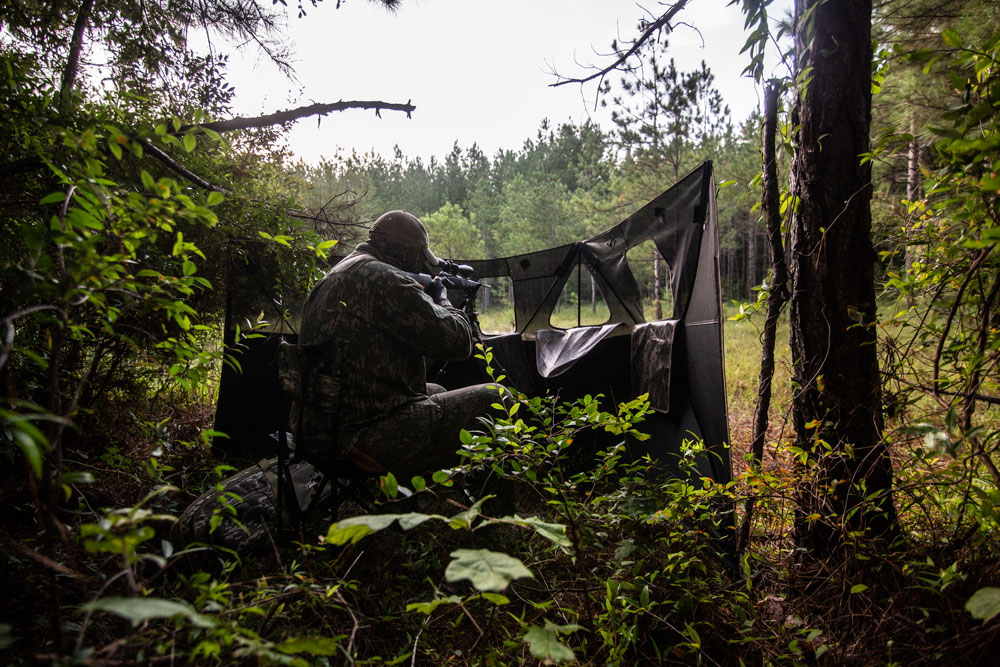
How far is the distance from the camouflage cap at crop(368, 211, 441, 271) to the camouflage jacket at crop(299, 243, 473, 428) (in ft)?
0.79

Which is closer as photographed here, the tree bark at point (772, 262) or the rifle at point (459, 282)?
the tree bark at point (772, 262)

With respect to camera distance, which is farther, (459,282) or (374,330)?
(459,282)

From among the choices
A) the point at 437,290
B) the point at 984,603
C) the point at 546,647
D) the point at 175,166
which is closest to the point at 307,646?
the point at 546,647

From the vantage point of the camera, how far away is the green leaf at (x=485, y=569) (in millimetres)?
640

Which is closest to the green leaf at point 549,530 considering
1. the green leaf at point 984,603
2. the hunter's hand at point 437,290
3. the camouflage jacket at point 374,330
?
the green leaf at point 984,603

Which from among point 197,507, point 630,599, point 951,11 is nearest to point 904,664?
point 630,599

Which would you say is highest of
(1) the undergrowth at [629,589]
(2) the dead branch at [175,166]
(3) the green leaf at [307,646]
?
(2) the dead branch at [175,166]

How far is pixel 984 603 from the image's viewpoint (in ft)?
2.62

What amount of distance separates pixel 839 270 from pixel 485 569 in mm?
1648

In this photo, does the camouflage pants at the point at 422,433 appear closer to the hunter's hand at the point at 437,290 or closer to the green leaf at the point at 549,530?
the hunter's hand at the point at 437,290

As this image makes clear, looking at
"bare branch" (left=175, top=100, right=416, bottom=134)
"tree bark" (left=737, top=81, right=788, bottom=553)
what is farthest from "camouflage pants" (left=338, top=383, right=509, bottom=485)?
"bare branch" (left=175, top=100, right=416, bottom=134)

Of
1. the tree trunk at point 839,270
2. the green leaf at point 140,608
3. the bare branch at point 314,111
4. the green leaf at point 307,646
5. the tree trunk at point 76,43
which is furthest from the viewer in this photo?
the bare branch at point 314,111

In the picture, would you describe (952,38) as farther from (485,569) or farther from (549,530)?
(485,569)

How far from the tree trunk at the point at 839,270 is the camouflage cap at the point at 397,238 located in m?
1.85
